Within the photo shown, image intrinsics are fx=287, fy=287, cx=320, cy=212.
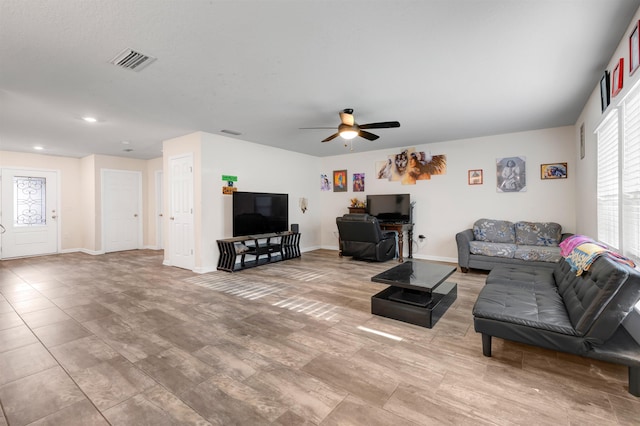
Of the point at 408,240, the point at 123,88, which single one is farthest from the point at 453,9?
the point at 408,240

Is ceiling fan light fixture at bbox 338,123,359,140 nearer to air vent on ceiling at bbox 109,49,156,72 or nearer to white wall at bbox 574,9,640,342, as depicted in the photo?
air vent on ceiling at bbox 109,49,156,72

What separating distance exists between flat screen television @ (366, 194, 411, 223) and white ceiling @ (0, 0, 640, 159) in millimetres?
2018

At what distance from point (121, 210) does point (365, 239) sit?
21.3 feet

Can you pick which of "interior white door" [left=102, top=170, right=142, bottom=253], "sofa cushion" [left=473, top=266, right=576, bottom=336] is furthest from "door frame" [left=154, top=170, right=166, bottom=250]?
"sofa cushion" [left=473, top=266, right=576, bottom=336]

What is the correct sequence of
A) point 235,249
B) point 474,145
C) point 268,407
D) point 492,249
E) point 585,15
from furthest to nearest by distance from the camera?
point 474,145, point 235,249, point 492,249, point 585,15, point 268,407

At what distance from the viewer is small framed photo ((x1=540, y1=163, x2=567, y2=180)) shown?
16.3 feet

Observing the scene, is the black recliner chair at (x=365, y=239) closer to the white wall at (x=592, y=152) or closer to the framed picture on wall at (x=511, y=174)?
the framed picture on wall at (x=511, y=174)

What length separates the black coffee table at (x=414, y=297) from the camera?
9.17 ft

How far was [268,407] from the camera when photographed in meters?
1.68

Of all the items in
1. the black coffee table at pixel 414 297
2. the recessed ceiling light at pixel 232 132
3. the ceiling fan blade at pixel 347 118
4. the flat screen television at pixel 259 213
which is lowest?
the black coffee table at pixel 414 297

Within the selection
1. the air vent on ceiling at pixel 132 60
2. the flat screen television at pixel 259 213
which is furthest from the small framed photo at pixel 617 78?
the flat screen television at pixel 259 213

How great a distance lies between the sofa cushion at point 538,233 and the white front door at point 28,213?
10.4 metres

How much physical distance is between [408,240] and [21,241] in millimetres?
8918

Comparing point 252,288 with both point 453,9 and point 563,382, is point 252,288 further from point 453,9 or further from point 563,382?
point 453,9
